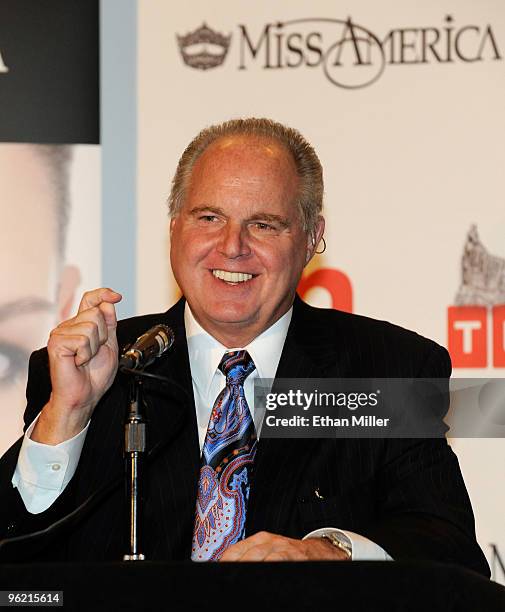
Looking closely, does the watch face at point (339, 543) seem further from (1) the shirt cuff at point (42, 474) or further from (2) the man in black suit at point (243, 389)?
(1) the shirt cuff at point (42, 474)

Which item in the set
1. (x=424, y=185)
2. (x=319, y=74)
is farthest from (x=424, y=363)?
(x=319, y=74)

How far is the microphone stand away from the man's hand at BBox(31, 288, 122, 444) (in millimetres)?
288

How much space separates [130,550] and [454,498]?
918 millimetres

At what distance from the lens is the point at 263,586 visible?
136 cm

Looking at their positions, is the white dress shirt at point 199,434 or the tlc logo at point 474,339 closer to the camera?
the white dress shirt at point 199,434

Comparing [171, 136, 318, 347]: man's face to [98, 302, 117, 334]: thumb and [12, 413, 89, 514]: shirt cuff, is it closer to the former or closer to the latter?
[98, 302, 117, 334]: thumb

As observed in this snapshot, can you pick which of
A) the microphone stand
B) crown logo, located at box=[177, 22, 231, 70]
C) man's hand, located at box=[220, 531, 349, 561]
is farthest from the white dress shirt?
crown logo, located at box=[177, 22, 231, 70]

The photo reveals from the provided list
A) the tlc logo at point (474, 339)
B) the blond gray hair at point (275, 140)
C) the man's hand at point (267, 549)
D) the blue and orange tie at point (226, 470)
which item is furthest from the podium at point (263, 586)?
the tlc logo at point (474, 339)

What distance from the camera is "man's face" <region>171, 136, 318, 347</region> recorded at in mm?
2748

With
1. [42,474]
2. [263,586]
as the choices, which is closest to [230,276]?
[42,474]

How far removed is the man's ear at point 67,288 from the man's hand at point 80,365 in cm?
110

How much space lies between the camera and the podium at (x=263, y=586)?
4.42ft
